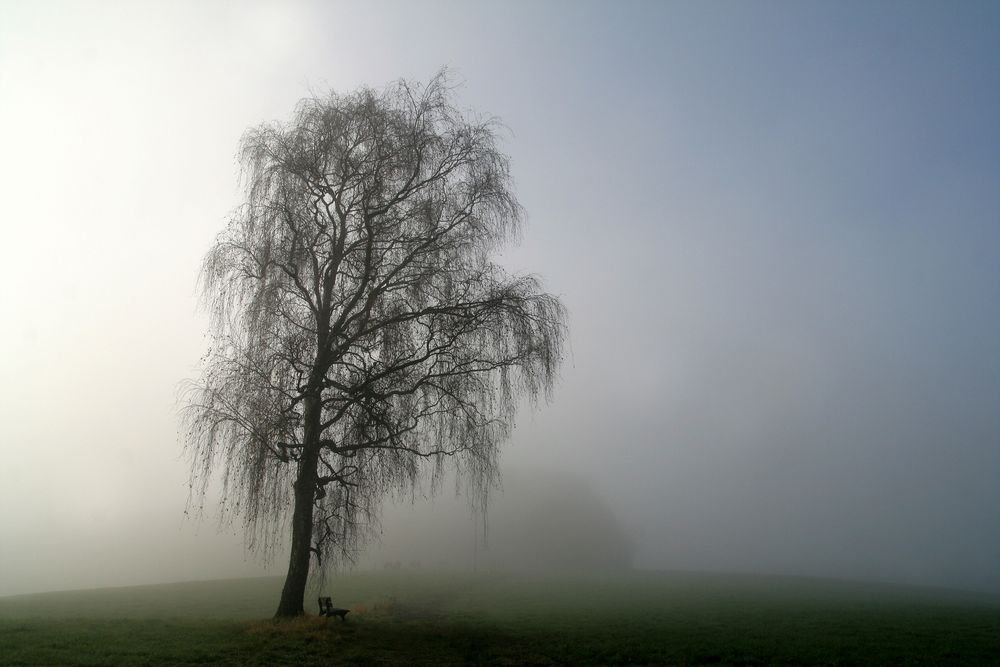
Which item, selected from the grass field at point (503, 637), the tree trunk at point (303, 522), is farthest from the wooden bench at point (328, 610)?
the tree trunk at point (303, 522)

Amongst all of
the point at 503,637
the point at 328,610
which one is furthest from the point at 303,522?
the point at 503,637

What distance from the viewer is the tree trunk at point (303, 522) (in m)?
16.1

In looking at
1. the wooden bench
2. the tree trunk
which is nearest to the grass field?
the wooden bench

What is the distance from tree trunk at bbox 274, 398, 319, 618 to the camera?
1608 centimetres

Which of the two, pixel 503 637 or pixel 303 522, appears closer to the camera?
pixel 303 522

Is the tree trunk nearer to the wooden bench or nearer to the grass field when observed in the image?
the wooden bench

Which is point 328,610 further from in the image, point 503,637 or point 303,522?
point 503,637

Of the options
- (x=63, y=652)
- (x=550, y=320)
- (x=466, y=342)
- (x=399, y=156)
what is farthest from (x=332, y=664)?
(x=399, y=156)

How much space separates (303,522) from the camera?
16344 millimetres

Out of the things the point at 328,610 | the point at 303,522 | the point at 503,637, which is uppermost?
the point at 303,522

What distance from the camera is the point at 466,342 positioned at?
16.8 metres

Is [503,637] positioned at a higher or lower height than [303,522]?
lower

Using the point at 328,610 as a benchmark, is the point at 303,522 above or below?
above

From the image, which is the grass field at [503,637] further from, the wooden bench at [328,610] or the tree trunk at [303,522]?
the tree trunk at [303,522]
